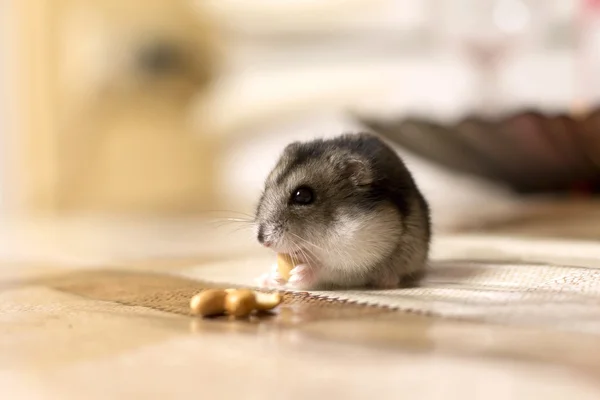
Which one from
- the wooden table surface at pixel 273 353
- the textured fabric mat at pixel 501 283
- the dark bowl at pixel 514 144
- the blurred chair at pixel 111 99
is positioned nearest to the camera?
the wooden table surface at pixel 273 353

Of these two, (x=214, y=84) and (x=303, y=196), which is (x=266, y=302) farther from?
(x=214, y=84)

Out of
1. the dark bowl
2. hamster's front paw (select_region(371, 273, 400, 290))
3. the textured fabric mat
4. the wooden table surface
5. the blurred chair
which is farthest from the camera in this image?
the blurred chair

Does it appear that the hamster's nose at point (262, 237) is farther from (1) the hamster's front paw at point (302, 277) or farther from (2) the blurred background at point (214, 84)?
(2) the blurred background at point (214, 84)

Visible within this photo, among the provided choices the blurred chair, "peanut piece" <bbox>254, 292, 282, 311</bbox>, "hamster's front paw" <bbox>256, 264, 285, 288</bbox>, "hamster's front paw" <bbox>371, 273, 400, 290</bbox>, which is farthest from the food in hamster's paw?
the blurred chair

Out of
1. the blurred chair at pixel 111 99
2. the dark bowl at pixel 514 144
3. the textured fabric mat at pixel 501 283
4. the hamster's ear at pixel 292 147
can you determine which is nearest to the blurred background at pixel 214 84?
the blurred chair at pixel 111 99

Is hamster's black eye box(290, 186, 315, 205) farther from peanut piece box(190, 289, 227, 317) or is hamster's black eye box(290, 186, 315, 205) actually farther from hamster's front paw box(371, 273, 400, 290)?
peanut piece box(190, 289, 227, 317)

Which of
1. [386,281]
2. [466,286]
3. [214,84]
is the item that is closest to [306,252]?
[386,281]

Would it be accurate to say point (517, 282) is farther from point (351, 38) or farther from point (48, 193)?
point (48, 193)
